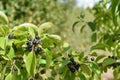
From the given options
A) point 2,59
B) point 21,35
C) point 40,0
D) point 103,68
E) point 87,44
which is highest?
point 40,0

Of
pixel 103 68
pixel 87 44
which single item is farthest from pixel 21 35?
pixel 87 44

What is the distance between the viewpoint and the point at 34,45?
1710mm

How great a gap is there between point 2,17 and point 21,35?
16 cm

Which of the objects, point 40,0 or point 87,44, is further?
point 87,44

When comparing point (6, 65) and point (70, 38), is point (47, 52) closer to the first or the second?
point (6, 65)

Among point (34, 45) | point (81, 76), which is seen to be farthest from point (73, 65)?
point (34, 45)

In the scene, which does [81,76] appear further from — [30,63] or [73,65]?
[30,63]

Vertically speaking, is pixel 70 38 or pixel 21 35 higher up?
pixel 21 35

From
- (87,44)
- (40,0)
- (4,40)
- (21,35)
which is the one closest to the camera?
(4,40)

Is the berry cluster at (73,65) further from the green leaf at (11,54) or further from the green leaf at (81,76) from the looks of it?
the green leaf at (11,54)

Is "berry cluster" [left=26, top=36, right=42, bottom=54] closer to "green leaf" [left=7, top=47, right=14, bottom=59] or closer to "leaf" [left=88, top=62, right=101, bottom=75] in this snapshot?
"green leaf" [left=7, top=47, right=14, bottom=59]

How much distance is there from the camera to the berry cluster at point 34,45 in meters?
1.71

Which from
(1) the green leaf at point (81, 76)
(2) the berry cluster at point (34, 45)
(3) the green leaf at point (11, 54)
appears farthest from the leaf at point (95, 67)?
(3) the green leaf at point (11, 54)

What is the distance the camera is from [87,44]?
12.8 metres
